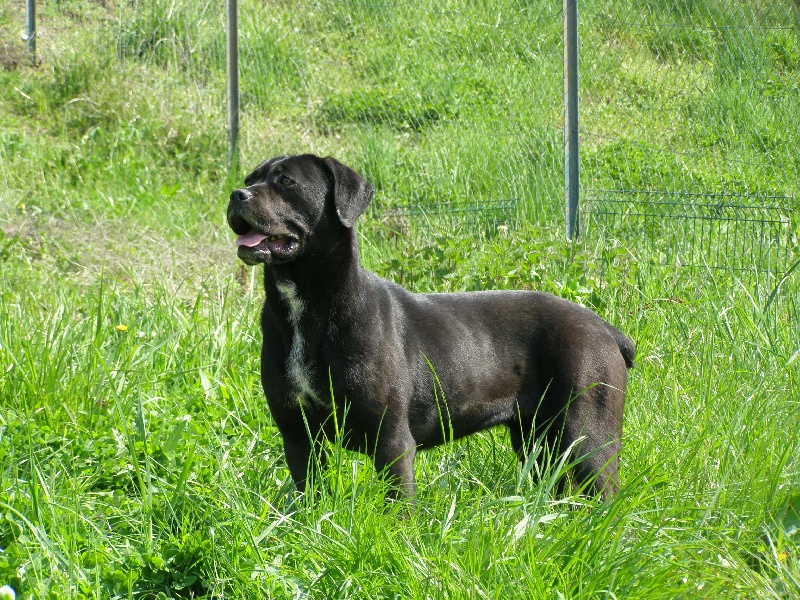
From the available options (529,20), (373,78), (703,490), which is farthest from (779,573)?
(373,78)

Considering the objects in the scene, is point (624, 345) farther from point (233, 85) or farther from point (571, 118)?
point (233, 85)

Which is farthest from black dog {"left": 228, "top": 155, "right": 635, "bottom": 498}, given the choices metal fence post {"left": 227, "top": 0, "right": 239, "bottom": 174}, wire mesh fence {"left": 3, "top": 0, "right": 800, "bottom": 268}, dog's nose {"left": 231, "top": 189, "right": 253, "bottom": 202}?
metal fence post {"left": 227, "top": 0, "right": 239, "bottom": 174}

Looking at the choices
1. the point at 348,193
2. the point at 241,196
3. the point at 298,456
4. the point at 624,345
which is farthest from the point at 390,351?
the point at 624,345

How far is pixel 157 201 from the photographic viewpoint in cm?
802

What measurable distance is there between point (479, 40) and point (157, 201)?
115 inches

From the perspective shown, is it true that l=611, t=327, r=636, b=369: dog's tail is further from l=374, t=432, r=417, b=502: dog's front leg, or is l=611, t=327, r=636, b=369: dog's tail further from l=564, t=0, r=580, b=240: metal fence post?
l=564, t=0, r=580, b=240: metal fence post

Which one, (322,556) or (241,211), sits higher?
(241,211)

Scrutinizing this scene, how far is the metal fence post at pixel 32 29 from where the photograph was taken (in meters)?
9.77

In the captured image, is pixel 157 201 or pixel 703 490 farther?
pixel 157 201

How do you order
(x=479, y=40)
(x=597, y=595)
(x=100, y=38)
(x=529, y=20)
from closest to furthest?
(x=597, y=595), (x=529, y=20), (x=479, y=40), (x=100, y=38)

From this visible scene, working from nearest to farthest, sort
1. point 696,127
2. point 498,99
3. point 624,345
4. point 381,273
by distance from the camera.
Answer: point 624,345
point 381,273
point 696,127
point 498,99

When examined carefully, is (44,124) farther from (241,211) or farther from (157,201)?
(241,211)

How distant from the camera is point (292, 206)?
12.1ft

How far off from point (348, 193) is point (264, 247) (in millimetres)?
404
